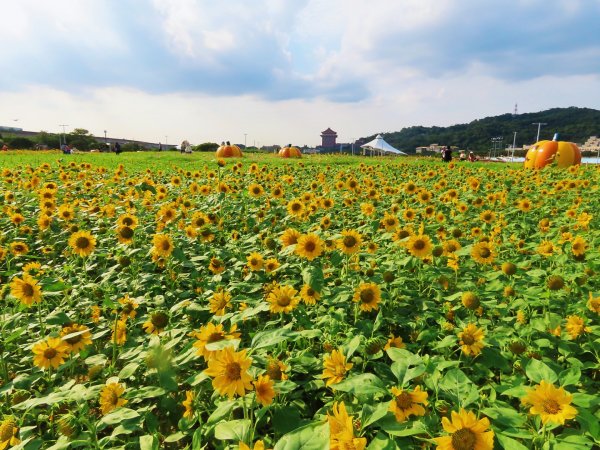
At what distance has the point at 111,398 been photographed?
1.83 m

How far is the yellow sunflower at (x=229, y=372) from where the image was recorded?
1.36 meters

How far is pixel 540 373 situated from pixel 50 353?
237 cm

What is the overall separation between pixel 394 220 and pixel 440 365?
6.58 ft

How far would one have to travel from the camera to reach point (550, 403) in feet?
4.45

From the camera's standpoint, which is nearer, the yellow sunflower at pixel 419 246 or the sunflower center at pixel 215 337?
the sunflower center at pixel 215 337

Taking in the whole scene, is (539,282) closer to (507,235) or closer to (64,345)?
(507,235)

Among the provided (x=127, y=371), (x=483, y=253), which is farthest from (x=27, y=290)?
(x=483, y=253)

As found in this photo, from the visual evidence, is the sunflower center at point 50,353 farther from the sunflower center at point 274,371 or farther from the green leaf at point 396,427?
the green leaf at point 396,427

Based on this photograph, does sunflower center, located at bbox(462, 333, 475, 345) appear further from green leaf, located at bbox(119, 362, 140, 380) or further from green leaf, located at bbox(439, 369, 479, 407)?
green leaf, located at bbox(119, 362, 140, 380)

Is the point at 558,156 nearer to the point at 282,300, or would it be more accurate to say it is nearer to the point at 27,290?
the point at 282,300

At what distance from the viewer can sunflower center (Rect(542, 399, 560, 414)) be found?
1.35 metres

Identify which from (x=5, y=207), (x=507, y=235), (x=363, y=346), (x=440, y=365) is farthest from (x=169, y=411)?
(x=5, y=207)

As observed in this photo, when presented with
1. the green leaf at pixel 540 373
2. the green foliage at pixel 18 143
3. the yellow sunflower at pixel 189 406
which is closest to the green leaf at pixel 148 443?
the yellow sunflower at pixel 189 406

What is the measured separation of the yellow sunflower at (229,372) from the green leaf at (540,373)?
3.71 feet
